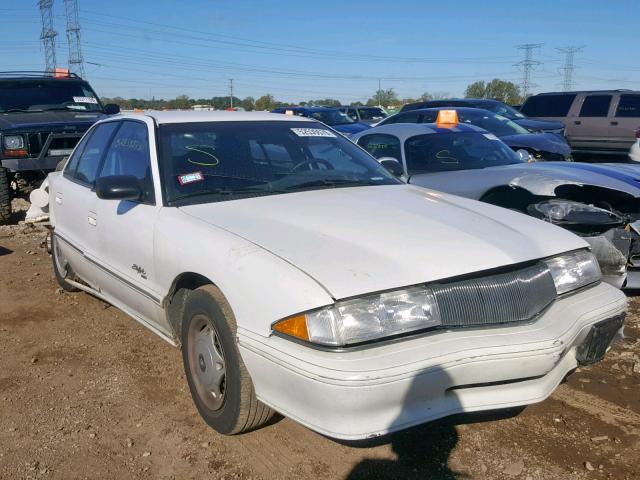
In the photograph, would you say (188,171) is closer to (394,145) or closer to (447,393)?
(447,393)

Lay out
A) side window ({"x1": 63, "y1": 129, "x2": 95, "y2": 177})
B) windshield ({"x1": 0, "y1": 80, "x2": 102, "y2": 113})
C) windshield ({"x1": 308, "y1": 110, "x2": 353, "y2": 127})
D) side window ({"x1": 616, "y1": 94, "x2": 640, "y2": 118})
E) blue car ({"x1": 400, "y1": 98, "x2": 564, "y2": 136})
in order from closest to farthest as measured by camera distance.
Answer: side window ({"x1": 63, "y1": 129, "x2": 95, "y2": 177}) → windshield ({"x1": 0, "y1": 80, "x2": 102, "y2": 113}) → blue car ({"x1": 400, "y1": 98, "x2": 564, "y2": 136}) → side window ({"x1": 616, "y1": 94, "x2": 640, "y2": 118}) → windshield ({"x1": 308, "y1": 110, "x2": 353, "y2": 127})

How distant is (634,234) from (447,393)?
281cm

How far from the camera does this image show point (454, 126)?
6.49 metres

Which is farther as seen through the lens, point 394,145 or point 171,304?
point 394,145

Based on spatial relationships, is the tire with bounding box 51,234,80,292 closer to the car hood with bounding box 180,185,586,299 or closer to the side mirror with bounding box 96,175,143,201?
the side mirror with bounding box 96,175,143,201

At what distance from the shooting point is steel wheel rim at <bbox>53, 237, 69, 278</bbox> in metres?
5.11

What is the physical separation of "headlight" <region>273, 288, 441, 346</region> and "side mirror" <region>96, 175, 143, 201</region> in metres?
1.44

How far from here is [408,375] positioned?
2.32 metres

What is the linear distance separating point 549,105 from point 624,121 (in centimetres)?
187

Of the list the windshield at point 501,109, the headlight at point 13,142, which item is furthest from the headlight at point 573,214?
the windshield at point 501,109

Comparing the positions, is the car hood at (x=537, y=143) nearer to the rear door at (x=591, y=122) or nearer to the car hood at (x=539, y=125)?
the car hood at (x=539, y=125)

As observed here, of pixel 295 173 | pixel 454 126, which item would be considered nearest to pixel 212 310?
pixel 295 173

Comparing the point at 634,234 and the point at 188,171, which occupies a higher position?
the point at 188,171

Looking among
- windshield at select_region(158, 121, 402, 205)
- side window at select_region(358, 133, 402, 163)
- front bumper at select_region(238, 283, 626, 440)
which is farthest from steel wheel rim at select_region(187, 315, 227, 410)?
side window at select_region(358, 133, 402, 163)
